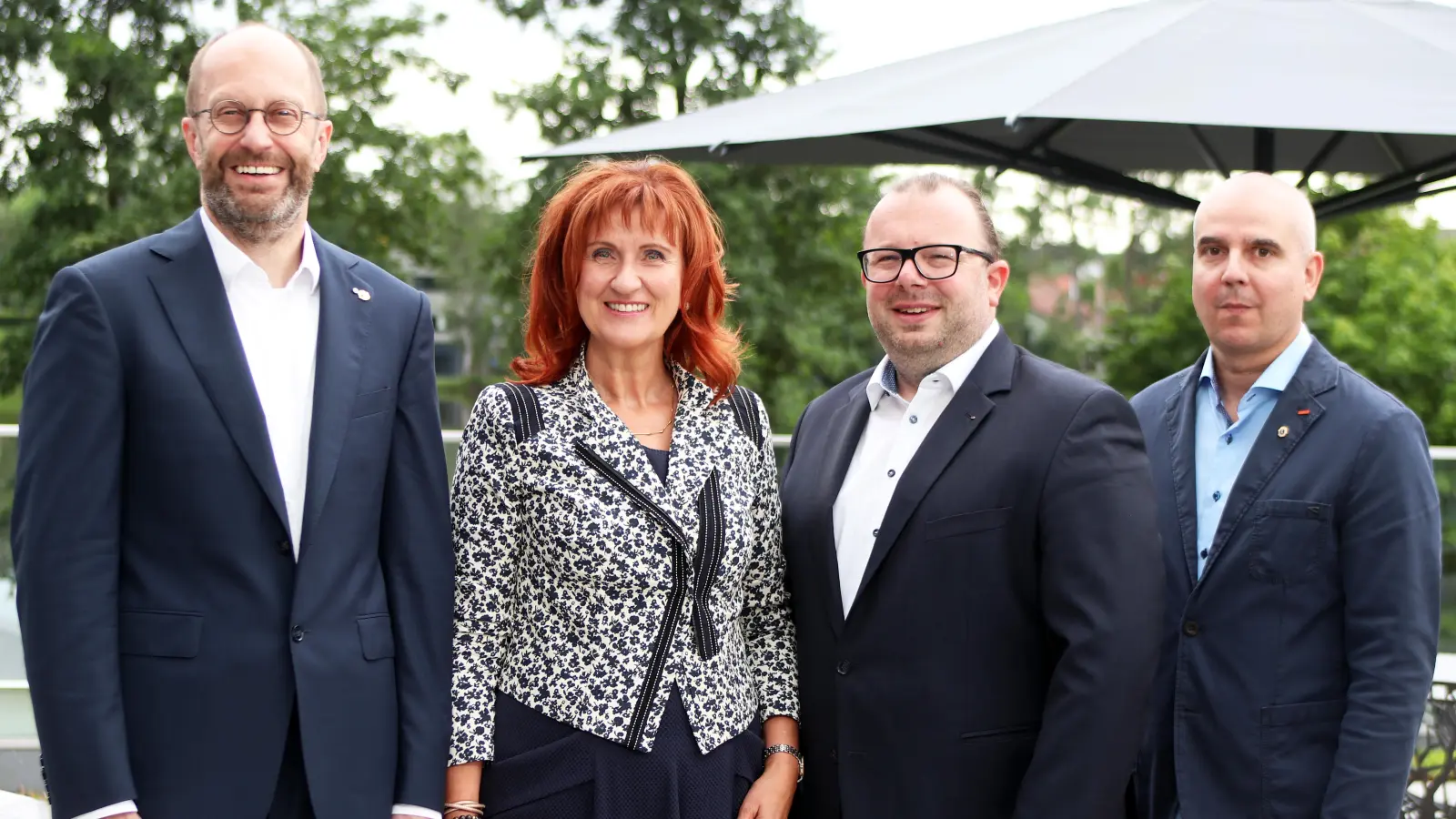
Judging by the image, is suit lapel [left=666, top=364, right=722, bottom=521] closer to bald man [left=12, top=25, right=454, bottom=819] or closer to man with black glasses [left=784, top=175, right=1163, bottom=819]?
man with black glasses [left=784, top=175, right=1163, bottom=819]

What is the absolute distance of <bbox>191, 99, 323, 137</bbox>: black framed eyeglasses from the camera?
2.58m

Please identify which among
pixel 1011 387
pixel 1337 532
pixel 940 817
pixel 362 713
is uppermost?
pixel 1011 387

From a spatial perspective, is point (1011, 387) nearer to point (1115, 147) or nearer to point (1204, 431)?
point (1204, 431)

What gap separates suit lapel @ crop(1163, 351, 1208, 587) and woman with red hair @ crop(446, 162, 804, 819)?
2.89ft

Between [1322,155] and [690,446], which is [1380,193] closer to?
[1322,155]

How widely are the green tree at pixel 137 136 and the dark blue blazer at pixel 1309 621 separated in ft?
43.6

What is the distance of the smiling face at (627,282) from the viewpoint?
2.92 metres

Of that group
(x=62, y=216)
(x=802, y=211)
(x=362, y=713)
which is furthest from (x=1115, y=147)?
(x=62, y=216)

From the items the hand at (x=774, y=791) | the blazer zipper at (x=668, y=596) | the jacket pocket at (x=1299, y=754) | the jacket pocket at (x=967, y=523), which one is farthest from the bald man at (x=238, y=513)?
the jacket pocket at (x=1299, y=754)

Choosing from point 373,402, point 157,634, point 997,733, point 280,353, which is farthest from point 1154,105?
point 157,634

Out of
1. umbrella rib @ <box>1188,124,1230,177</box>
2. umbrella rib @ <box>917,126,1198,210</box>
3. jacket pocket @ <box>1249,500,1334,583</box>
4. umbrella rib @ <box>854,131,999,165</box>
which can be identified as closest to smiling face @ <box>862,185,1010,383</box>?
jacket pocket @ <box>1249,500,1334,583</box>

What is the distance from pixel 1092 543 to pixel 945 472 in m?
0.33

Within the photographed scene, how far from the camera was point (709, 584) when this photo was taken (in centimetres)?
286

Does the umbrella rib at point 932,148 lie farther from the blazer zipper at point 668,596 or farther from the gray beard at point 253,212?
the gray beard at point 253,212
